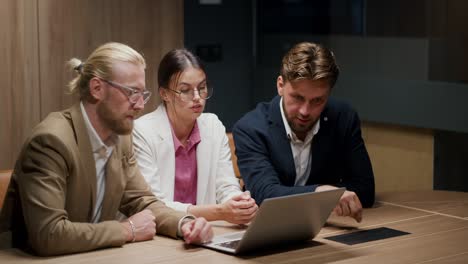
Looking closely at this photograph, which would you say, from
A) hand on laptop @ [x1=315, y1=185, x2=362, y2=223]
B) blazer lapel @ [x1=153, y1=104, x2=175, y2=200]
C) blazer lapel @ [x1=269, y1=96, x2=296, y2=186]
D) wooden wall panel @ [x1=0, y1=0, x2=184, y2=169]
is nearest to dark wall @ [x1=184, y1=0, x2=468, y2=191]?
wooden wall panel @ [x1=0, y1=0, x2=184, y2=169]

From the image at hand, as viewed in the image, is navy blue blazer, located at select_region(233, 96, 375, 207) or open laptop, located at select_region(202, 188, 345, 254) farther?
navy blue blazer, located at select_region(233, 96, 375, 207)

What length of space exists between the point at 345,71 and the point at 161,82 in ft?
6.64

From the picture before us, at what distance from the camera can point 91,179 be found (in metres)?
2.65

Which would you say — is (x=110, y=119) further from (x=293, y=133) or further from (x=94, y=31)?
(x=94, y=31)

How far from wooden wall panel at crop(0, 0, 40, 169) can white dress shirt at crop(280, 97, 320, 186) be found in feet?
4.20

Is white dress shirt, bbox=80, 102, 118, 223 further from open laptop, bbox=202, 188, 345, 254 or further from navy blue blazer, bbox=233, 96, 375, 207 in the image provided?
navy blue blazer, bbox=233, 96, 375, 207

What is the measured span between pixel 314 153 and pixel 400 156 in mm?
1578

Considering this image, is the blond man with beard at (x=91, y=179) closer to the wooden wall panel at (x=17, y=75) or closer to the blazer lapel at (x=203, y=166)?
the blazer lapel at (x=203, y=166)

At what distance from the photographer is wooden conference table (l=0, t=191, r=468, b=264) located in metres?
2.42

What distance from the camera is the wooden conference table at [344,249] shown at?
2.42 meters

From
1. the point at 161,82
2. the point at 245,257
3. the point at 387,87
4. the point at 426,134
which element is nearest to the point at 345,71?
the point at 387,87

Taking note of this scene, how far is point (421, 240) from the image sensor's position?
8.82 ft

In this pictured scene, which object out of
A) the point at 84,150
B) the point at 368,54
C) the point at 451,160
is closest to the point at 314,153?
the point at 84,150

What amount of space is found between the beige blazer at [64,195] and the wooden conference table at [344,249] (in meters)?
0.05
